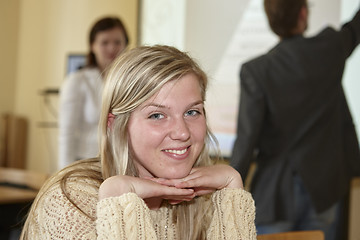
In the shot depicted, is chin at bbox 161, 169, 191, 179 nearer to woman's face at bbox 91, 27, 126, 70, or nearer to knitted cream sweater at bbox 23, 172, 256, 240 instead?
knitted cream sweater at bbox 23, 172, 256, 240

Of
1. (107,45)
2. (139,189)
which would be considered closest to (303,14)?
(107,45)

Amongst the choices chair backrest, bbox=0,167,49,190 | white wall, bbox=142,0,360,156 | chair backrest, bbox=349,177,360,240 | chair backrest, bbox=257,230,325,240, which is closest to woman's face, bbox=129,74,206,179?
chair backrest, bbox=257,230,325,240

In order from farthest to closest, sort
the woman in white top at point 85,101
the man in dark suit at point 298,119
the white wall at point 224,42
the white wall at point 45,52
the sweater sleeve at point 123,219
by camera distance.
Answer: the white wall at point 45,52, the white wall at point 224,42, the woman in white top at point 85,101, the man in dark suit at point 298,119, the sweater sleeve at point 123,219

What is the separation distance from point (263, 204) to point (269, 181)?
108 millimetres

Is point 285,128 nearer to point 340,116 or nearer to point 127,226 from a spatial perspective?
point 340,116

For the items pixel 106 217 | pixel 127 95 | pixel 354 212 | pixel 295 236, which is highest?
pixel 127 95

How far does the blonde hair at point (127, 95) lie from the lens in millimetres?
1280

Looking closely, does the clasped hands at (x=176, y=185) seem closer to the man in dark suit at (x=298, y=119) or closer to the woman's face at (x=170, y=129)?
the woman's face at (x=170, y=129)

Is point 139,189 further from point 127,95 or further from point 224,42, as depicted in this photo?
→ point 224,42

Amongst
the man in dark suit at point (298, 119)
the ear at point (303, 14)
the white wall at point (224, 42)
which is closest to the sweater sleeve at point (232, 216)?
the man in dark suit at point (298, 119)

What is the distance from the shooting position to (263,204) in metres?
2.33

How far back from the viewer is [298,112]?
232 centimetres

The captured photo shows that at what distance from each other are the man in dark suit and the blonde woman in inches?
35.0

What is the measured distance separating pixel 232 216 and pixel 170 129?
0.30 metres
